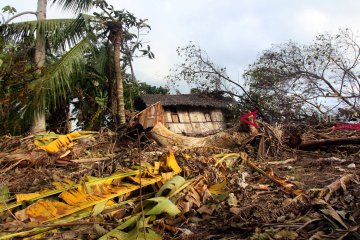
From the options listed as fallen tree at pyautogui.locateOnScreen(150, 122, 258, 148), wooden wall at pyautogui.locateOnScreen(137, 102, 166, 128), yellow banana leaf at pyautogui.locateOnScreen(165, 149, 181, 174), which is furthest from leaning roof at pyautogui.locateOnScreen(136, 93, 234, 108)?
yellow banana leaf at pyautogui.locateOnScreen(165, 149, 181, 174)

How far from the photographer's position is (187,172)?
4.12 meters

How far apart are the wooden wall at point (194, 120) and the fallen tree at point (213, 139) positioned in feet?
27.3

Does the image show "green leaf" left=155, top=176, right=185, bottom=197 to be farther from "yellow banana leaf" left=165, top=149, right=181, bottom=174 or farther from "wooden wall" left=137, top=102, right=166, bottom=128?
"wooden wall" left=137, top=102, right=166, bottom=128

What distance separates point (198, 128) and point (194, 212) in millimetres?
12722

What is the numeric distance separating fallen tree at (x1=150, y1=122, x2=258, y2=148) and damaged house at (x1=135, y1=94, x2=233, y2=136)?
806 centimetres

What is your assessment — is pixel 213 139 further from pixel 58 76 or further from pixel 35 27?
pixel 35 27

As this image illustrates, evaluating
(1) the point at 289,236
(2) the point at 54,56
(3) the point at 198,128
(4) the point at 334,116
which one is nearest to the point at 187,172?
(1) the point at 289,236

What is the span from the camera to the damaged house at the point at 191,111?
1526cm

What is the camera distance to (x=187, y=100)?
15.9 m

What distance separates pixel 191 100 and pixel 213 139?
9.40 m

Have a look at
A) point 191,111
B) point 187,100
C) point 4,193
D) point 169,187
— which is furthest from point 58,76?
point 191,111

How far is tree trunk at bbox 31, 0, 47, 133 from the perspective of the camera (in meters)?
8.74

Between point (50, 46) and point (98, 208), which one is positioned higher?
point (50, 46)

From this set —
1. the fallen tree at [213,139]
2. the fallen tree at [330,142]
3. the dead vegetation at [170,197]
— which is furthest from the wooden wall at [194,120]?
the dead vegetation at [170,197]
